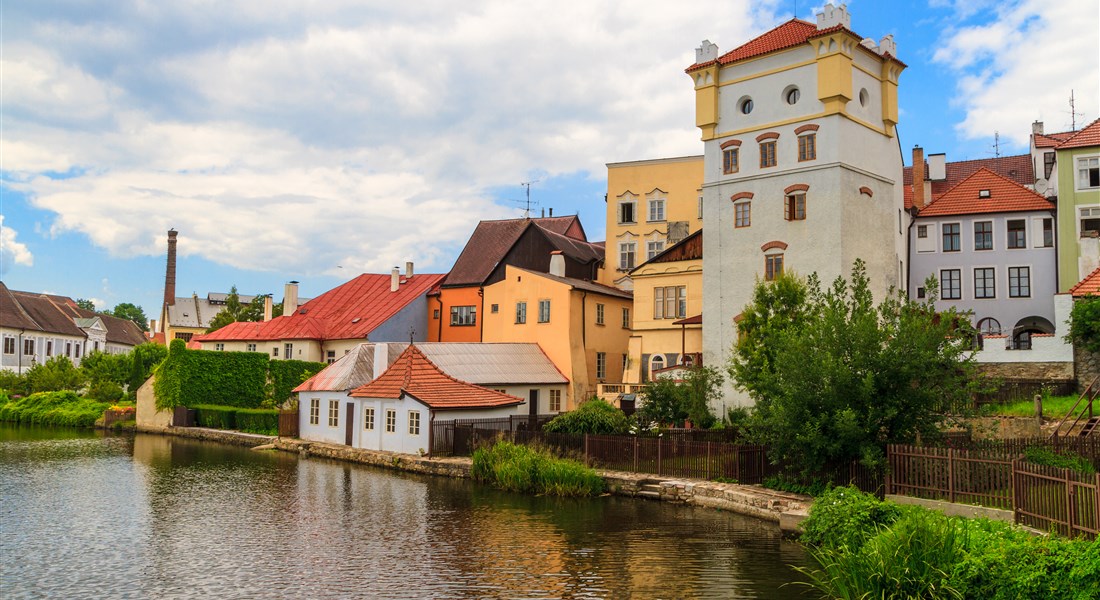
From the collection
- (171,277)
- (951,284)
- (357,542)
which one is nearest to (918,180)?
(951,284)

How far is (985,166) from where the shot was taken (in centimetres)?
5312

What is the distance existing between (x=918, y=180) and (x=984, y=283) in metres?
7.04

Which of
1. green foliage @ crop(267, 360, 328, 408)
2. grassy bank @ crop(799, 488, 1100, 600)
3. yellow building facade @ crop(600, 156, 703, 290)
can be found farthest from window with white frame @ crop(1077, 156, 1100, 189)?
green foliage @ crop(267, 360, 328, 408)

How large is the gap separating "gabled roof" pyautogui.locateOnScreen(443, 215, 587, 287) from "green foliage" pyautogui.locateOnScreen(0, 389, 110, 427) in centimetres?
2537

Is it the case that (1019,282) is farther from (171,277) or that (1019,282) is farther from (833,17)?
(171,277)

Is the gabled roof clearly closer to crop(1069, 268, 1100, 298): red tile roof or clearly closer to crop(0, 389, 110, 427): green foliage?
crop(0, 389, 110, 427): green foliage

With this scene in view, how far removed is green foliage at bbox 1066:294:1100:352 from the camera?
30.8 meters

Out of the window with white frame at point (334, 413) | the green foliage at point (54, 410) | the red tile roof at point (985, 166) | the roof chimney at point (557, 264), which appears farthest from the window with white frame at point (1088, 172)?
the green foliage at point (54, 410)

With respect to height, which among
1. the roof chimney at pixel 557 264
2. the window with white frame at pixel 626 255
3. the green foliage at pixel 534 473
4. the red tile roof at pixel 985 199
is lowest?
the green foliage at pixel 534 473

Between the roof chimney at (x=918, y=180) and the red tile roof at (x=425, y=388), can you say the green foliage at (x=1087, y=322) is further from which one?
the red tile roof at (x=425, y=388)

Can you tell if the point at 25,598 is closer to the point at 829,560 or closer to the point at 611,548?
the point at 611,548

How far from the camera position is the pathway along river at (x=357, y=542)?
15.7 metres

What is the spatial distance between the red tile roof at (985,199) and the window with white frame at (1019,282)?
3086 millimetres

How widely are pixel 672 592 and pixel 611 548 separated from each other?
3.82 meters
